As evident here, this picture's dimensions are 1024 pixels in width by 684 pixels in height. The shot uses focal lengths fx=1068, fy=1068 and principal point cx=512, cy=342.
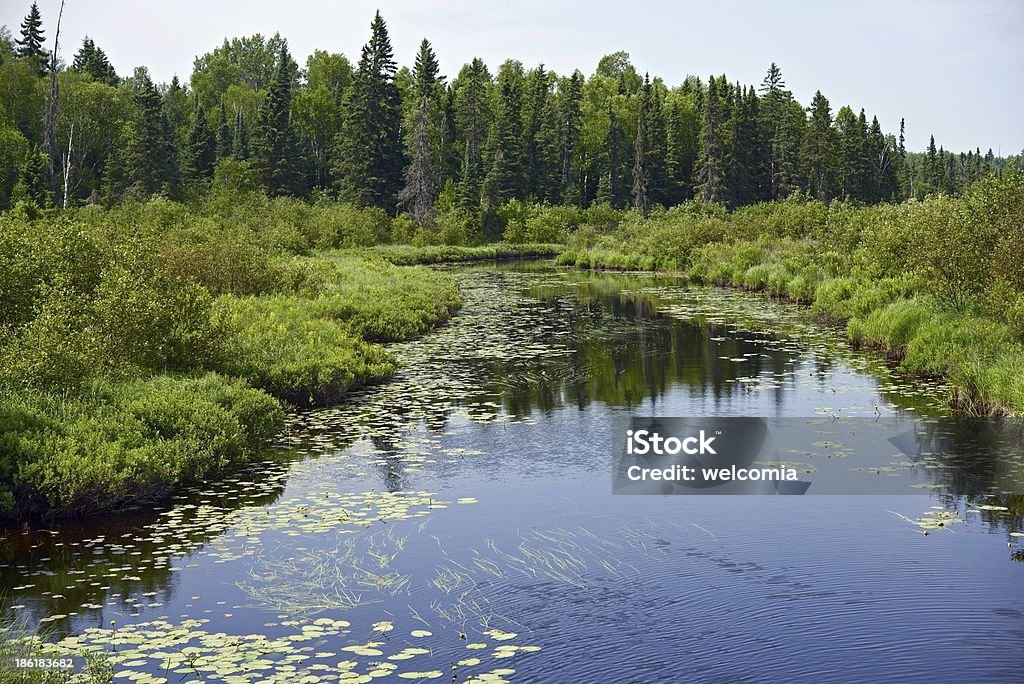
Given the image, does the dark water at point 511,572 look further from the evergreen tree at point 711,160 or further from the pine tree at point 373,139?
the evergreen tree at point 711,160

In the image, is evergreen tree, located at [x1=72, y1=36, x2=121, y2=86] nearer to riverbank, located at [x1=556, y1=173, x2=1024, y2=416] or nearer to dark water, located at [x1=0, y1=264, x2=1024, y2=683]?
riverbank, located at [x1=556, y1=173, x2=1024, y2=416]

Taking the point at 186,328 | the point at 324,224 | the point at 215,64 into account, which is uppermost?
the point at 215,64

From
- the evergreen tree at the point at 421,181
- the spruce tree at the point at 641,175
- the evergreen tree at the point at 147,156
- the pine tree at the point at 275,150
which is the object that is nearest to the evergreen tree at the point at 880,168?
the spruce tree at the point at 641,175

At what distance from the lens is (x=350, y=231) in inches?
2408

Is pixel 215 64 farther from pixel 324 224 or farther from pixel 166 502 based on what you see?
pixel 166 502

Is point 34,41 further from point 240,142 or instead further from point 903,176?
point 903,176

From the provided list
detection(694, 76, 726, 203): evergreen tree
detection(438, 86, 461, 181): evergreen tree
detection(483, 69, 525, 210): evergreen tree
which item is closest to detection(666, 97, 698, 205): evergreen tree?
detection(694, 76, 726, 203): evergreen tree

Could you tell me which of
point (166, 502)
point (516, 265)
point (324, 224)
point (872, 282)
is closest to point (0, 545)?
point (166, 502)

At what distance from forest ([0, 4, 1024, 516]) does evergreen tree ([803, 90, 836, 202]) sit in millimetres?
308

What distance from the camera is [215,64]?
134 meters

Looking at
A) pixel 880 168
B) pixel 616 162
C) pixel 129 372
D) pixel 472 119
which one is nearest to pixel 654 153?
pixel 616 162

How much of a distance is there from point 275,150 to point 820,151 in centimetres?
4984

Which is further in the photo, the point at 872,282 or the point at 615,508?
the point at 872,282

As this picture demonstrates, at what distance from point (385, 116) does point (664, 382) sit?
59973mm
